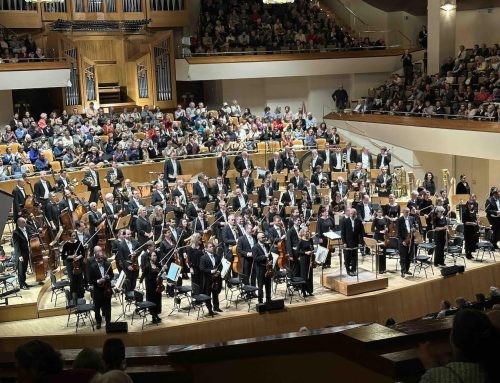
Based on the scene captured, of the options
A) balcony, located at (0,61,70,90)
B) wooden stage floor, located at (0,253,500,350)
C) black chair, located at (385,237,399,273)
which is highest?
balcony, located at (0,61,70,90)

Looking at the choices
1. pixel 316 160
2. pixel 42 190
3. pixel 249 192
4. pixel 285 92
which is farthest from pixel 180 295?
pixel 285 92

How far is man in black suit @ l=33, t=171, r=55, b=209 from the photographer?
13859mm

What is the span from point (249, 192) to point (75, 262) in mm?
4656

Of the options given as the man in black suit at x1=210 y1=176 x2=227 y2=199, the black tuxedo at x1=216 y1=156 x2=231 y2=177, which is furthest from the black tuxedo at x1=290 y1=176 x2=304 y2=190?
the black tuxedo at x1=216 y1=156 x2=231 y2=177

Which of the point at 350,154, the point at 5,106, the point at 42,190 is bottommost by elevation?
Result: the point at 42,190

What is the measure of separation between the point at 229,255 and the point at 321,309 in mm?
1669

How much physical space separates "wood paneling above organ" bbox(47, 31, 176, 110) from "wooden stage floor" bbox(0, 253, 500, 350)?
32.8 ft

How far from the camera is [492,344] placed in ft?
8.18

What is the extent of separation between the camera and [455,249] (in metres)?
13.1

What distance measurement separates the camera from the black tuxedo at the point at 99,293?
10.5 meters

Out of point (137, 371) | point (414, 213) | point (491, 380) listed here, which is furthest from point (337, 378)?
point (414, 213)

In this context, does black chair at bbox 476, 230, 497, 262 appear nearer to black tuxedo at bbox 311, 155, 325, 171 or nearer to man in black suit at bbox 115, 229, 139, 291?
black tuxedo at bbox 311, 155, 325, 171

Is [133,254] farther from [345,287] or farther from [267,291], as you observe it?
[345,287]

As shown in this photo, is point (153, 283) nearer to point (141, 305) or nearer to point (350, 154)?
point (141, 305)
